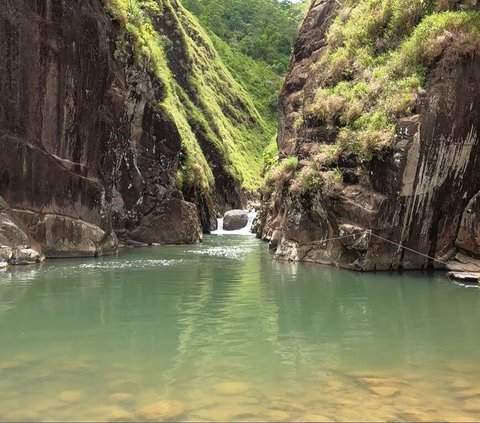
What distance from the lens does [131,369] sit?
26.4 feet

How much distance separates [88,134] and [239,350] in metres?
22.7

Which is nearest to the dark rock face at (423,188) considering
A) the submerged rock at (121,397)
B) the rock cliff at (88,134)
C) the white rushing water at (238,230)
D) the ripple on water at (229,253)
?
the ripple on water at (229,253)

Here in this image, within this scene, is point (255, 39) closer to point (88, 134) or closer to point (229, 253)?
point (88, 134)

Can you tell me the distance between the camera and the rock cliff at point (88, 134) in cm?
2542

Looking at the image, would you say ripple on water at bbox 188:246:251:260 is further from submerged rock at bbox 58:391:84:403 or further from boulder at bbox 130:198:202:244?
submerged rock at bbox 58:391:84:403

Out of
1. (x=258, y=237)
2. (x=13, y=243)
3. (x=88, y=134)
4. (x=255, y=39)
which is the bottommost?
(x=258, y=237)

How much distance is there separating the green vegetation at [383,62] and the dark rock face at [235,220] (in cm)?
2744

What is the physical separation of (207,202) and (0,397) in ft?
147

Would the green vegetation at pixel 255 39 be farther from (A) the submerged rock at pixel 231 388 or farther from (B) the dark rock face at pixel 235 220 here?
(A) the submerged rock at pixel 231 388

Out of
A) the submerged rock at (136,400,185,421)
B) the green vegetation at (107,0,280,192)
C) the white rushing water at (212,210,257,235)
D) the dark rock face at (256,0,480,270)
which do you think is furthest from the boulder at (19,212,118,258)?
the white rushing water at (212,210,257,235)

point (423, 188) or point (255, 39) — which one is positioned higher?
point (255, 39)

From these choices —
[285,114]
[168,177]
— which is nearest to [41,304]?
[168,177]

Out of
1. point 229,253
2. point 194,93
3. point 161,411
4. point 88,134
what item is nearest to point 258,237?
→ point 229,253

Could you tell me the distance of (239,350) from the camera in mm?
9211
